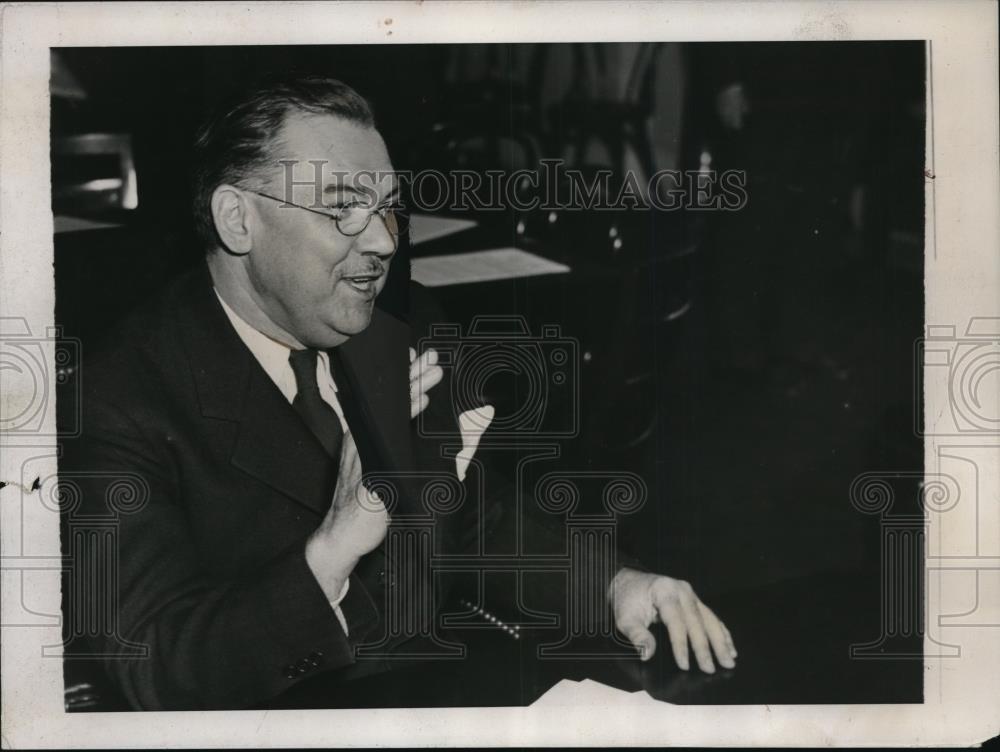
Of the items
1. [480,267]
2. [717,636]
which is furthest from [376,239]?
[717,636]

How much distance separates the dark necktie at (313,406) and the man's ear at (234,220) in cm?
26

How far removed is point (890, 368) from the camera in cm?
246

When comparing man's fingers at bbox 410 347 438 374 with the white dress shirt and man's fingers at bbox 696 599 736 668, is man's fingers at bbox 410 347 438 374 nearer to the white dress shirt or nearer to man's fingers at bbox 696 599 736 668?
the white dress shirt

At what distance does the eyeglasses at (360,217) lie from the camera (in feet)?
7.61

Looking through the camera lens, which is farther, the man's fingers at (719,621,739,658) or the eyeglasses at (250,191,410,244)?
the man's fingers at (719,621,739,658)

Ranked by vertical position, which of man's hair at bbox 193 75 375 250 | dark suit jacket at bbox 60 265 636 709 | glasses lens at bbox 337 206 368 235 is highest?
man's hair at bbox 193 75 375 250

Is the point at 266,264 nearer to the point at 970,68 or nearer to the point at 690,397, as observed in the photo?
the point at 690,397

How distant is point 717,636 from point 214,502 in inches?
46.1

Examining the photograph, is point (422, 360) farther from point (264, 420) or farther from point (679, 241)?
point (679, 241)

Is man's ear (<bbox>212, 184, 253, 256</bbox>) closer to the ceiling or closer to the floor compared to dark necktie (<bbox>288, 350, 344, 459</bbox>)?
closer to the ceiling

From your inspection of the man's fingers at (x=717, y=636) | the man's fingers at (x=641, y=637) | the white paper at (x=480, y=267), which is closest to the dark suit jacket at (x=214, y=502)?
the white paper at (x=480, y=267)

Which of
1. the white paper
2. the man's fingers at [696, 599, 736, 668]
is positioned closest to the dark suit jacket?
the white paper

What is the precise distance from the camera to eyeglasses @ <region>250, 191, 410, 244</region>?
91.3 inches

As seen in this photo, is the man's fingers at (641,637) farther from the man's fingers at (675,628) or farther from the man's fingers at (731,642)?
the man's fingers at (731,642)
